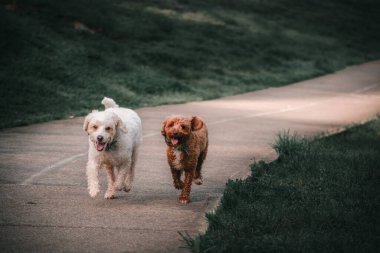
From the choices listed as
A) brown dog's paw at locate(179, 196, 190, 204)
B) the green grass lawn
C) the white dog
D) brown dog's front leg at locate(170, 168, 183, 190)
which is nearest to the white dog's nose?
the white dog

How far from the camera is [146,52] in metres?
34.2

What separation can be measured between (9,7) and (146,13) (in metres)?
11.4

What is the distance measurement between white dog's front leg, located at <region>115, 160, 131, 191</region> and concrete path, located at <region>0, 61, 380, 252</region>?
0.18 meters

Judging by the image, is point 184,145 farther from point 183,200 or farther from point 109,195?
point 109,195

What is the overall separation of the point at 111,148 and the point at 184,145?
0.93 metres

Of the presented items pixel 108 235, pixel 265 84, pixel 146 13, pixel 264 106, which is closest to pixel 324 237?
pixel 108 235

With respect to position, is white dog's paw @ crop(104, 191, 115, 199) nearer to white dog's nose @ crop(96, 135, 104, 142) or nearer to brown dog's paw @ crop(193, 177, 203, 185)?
white dog's nose @ crop(96, 135, 104, 142)

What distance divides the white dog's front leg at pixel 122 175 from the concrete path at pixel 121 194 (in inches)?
7.1

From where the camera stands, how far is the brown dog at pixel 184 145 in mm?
8742

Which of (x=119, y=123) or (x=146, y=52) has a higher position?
(x=146, y=52)

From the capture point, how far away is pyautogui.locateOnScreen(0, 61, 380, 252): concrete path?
732cm

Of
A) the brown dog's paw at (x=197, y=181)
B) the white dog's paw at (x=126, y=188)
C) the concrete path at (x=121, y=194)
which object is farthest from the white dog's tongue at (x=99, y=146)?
the brown dog's paw at (x=197, y=181)

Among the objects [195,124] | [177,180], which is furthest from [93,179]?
[195,124]

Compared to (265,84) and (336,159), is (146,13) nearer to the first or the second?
(265,84)
